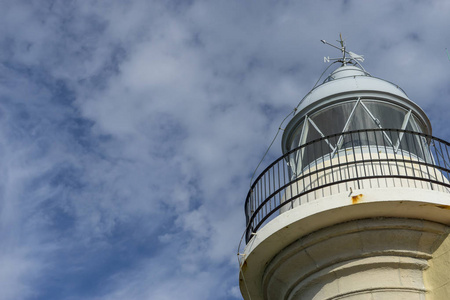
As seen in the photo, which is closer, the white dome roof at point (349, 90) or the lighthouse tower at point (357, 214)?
the lighthouse tower at point (357, 214)

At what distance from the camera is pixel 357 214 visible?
314 inches

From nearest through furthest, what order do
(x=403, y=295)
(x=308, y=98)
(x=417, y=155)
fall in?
1. (x=403, y=295)
2. (x=417, y=155)
3. (x=308, y=98)

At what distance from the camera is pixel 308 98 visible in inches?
400

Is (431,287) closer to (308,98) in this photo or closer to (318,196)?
(318,196)

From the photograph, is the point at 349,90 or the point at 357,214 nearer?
the point at 357,214

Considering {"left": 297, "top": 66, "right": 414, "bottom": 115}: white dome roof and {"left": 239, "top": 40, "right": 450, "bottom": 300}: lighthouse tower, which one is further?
{"left": 297, "top": 66, "right": 414, "bottom": 115}: white dome roof

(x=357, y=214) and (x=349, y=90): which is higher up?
(x=349, y=90)

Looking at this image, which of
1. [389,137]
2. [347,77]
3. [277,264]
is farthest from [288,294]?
[347,77]

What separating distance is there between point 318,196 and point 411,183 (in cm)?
123

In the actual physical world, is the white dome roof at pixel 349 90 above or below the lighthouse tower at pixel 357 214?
above

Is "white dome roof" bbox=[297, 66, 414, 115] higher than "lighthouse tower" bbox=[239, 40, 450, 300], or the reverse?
"white dome roof" bbox=[297, 66, 414, 115]

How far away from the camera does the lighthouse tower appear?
308 inches

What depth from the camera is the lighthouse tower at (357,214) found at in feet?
25.6

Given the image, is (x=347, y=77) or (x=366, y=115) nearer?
(x=366, y=115)
